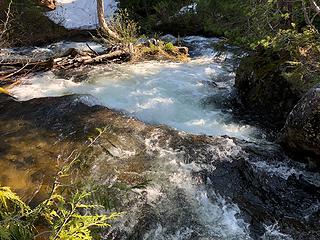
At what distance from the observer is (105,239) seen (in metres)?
3.92

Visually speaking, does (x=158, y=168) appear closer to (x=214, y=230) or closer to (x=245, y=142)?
(x=214, y=230)

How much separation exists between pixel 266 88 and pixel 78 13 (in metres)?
13.9

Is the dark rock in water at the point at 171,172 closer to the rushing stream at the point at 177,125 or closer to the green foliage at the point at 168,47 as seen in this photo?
the rushing stream at the point at 177,125

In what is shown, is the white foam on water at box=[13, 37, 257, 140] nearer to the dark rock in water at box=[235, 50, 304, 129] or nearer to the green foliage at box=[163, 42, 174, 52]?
the dark rock in water at box=[235, 50, 304, 129]

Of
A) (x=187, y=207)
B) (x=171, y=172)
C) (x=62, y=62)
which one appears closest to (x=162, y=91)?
(x=62, y=62)

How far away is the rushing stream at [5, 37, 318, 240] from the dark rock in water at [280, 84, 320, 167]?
380mm

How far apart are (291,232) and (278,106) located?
3.34 metres

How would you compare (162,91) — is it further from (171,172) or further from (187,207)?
(187,207)

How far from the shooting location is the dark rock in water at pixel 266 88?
6840 mm

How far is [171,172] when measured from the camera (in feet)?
16.4

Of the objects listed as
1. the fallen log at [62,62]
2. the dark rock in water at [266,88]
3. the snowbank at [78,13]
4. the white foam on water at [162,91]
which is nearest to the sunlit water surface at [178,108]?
the white foam on water at [162,91]

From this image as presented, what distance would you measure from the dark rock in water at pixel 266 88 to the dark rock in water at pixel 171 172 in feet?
4.26

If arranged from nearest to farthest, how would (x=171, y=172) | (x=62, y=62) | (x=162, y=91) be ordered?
1. (x=171, y=172)
2. (x=162, y=91)
3. (x=62, y=62)

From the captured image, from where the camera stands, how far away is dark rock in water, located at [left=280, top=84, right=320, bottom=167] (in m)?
5.15
